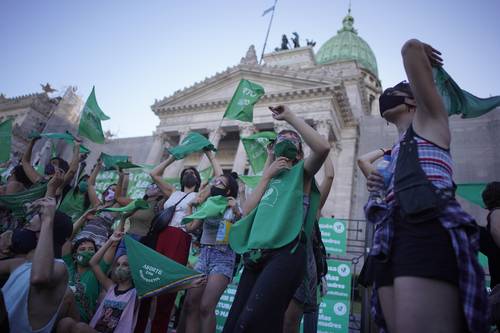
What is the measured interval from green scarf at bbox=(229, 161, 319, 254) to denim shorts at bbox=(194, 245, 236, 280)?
1.05m

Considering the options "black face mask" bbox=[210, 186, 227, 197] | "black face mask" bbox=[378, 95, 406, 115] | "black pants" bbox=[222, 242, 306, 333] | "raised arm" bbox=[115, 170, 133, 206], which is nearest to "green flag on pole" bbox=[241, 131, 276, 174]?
"black face mask" bbox=[210, 186, 227, 197]

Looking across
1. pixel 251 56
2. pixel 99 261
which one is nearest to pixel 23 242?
pixel 99 261

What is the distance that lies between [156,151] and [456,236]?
920 inches

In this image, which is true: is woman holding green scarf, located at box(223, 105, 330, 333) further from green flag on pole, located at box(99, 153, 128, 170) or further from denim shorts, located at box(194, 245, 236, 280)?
green flag on pole, located at box(99, 153, 128, 170)

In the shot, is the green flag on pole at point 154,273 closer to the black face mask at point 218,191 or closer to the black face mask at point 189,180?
the black face mask at point 218,191

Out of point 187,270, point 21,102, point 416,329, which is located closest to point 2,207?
point 187,270

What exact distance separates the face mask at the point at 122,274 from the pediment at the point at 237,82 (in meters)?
17.0

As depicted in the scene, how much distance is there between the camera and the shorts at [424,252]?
1350 millimetres

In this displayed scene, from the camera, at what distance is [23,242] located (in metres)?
2.63

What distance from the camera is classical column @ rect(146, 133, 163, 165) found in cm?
2281

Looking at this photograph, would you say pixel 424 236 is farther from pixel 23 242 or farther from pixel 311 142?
pixel 23 242

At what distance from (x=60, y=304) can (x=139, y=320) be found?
115 cm

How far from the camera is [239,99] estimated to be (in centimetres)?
620

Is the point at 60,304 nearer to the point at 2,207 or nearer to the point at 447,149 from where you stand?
the point at 447,149
